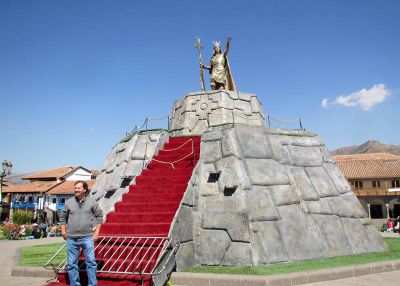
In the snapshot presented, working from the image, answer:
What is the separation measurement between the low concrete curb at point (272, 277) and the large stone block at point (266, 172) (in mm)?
3063

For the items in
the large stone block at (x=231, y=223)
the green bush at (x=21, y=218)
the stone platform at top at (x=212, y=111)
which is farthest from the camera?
the green bush at (x=21, y=218)

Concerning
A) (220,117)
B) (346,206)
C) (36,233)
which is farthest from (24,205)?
(346,206)

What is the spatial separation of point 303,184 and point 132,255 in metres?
5.75

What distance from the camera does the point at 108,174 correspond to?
1207 centimetres

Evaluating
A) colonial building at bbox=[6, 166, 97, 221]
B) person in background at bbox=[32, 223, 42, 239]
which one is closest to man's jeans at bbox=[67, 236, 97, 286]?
person in background at bbox=[32, 223, 42, 239]

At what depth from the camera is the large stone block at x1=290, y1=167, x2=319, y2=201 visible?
9.70 meters

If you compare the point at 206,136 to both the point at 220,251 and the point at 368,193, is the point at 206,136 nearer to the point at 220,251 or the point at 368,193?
the point at 220,251

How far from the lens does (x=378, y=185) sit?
133 feet

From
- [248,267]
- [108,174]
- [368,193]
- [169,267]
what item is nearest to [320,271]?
[248,267]

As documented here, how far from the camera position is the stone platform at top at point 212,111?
13.8 metres

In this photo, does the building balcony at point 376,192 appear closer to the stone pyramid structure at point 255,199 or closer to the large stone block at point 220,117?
the large stone block at point 220,117

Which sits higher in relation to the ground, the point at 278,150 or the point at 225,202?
the point at 278,150

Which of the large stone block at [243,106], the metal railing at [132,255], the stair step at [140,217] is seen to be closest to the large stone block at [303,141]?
the large stone block at [243,106]

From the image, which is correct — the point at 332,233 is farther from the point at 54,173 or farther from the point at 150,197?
the point at 54,173
